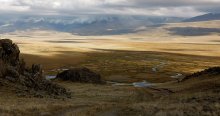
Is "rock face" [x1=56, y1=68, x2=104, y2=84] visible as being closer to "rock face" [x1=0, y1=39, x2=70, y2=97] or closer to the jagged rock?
"rock face" [x1=0, y1=39, x2=70, y2=97]

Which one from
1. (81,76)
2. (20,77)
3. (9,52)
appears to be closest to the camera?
(20,77)

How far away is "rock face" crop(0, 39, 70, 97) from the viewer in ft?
196

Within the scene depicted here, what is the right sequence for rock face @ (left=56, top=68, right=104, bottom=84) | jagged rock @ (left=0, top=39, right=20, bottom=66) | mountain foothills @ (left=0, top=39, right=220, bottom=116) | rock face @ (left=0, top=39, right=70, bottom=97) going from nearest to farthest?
1. mountain foothills @ (left=0, top=39, right=220, bottom=116)
2. rock face @ (left=0, top=39, right=70, bottom=97)
3. jagged rock @ (left=0, top=39, right=20, bottom=66)
4. rock face @ (left=56, top=68, right=104, bottom=84)

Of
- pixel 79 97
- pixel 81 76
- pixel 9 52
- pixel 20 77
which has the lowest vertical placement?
pixel 79 97

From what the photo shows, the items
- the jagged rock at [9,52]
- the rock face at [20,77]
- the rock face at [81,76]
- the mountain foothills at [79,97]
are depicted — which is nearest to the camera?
the mountain foothills at [79,97]

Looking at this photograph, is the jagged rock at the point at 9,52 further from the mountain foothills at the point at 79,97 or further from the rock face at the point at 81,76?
the rock face at the point at 81,76

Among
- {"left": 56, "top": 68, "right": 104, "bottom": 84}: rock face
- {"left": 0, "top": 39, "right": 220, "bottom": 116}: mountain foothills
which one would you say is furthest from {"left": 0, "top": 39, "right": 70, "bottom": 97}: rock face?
{"left": 56, "top": 68, "right": 104, "bottom": 84}: rock face

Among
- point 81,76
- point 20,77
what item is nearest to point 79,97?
point 20,77

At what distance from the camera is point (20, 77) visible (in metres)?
63.6

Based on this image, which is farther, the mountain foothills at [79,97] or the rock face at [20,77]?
the rock face at [20,77]

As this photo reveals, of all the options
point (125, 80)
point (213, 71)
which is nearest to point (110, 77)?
point (125, 80)

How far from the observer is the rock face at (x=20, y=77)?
59844mm

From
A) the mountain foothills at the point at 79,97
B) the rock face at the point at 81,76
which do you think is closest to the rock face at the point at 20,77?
the mountain foothills at the point at 79,97

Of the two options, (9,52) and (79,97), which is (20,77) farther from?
(79,97)
